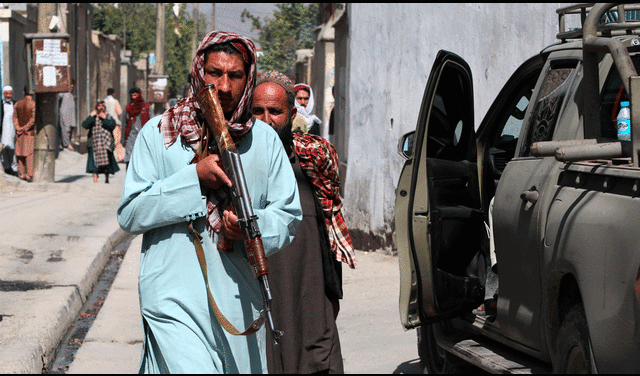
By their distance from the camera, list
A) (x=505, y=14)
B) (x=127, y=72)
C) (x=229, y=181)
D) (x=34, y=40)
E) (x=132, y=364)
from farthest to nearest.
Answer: (x=127, y=72)
(x=34, y=40)
(x=505, y=14)
(x=132, y=364)
(x=229, y=181)

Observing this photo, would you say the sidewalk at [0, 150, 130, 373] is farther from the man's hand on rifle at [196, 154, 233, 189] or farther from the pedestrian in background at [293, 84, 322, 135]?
the man's hand on rifle at [196, 154, 233, 189]

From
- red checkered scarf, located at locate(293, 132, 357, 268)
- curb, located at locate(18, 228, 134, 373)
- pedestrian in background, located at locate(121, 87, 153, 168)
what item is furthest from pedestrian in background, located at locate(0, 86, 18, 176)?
red checkered scarf, located at locate(293, 132, 357, 268)

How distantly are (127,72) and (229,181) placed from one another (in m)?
39.7

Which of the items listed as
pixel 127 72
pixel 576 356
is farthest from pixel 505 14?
pixel 127 72

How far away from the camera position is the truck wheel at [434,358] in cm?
519

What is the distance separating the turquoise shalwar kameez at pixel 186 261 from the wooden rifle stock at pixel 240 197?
0.12m

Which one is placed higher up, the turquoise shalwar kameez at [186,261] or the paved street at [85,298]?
the turquoise shalwar kameez at [186,261]

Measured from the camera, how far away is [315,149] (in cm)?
427

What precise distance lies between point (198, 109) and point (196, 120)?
4 centimetres

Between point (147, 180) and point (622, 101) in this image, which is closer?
point (147, 180)

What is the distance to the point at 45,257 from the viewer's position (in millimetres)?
8789

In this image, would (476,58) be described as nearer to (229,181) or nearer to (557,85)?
(557,85)

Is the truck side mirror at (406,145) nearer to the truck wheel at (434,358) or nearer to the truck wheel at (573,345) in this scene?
the truck wheel at (434,358)

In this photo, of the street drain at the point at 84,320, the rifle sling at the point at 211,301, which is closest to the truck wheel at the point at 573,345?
the rifle sling at the point at 211,301
